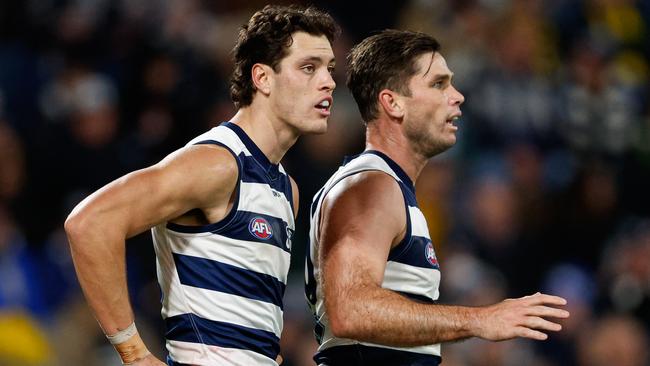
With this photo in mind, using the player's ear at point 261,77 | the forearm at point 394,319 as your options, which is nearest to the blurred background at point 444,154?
the player's ear at point 261,77

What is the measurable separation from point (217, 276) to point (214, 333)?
8.5 inches

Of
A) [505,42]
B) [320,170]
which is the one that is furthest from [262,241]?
[505,42]

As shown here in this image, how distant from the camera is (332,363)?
4.62 meters

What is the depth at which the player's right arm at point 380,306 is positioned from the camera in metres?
3.90

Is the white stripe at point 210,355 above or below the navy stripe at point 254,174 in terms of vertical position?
below

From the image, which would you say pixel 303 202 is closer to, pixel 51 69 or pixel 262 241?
pixel 51 69

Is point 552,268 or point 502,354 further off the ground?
point 552,268

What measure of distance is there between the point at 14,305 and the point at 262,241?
129 inches

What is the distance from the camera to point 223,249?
166 inches

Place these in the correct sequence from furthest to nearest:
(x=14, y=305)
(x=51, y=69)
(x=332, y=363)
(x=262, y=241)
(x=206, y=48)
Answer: (x=206, y=48)
(x=51, y=69)
(x=14, y=305)
(x=332, y=363)
(x=262, y=241)

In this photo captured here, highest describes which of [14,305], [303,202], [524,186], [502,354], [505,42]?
[505,42]

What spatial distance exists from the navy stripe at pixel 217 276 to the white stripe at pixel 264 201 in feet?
0.78

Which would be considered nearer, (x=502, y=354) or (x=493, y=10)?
(x=502, y=354)

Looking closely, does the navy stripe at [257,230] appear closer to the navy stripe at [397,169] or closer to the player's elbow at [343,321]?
the player's elbow at [343,321]
